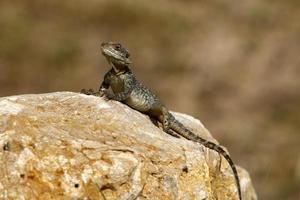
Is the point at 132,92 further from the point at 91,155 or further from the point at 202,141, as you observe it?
the point at 91,155

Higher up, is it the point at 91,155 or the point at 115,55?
the point at 115,55

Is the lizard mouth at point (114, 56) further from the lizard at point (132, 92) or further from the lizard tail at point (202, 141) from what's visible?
the lizard tail at point (202, 141)

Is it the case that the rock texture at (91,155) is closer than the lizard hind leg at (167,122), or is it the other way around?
the rock texture at (91,155)

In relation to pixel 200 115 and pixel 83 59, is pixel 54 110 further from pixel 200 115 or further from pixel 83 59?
pixel 83 59

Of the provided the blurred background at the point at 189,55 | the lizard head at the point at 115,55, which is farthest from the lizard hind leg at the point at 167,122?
the blurred background at the point at 189,55

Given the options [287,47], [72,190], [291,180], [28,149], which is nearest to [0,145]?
[28,149]

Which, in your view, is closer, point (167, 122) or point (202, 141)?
point (202, 141)

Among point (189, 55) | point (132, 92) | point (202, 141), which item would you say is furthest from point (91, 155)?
point (189, 55)
